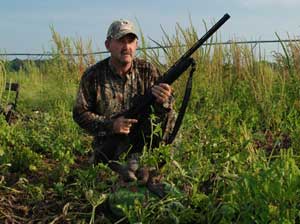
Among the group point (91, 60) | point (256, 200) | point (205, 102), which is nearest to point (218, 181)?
point (256, 200)

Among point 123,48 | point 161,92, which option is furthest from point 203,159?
point 123,48

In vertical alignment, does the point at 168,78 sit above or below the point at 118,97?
above

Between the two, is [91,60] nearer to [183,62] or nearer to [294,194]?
[183,62]

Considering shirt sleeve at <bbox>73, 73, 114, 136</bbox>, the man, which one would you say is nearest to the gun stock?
the man

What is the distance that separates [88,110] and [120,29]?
71cm

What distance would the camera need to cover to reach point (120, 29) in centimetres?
442

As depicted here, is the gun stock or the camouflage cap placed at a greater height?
the camouflage cap

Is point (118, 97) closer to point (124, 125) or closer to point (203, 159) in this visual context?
point (124, 125)

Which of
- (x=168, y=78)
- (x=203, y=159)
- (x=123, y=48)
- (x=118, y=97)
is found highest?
(x=123, y=48)

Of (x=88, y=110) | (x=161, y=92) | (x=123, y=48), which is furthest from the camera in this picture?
(x=88, y=110)

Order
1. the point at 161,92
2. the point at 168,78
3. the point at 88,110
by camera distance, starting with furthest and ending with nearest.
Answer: the point at 88,110 → the point at 168,78 → the point at 161,92

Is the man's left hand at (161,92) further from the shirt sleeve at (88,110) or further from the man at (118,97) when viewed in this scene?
the shirt sleeve at (88,110)

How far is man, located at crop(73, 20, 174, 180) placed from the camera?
4.19 metres

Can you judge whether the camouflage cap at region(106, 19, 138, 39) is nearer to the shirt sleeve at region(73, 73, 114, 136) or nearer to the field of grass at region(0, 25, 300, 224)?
the shirt sleeve at region(73, 73, 114, 136)
